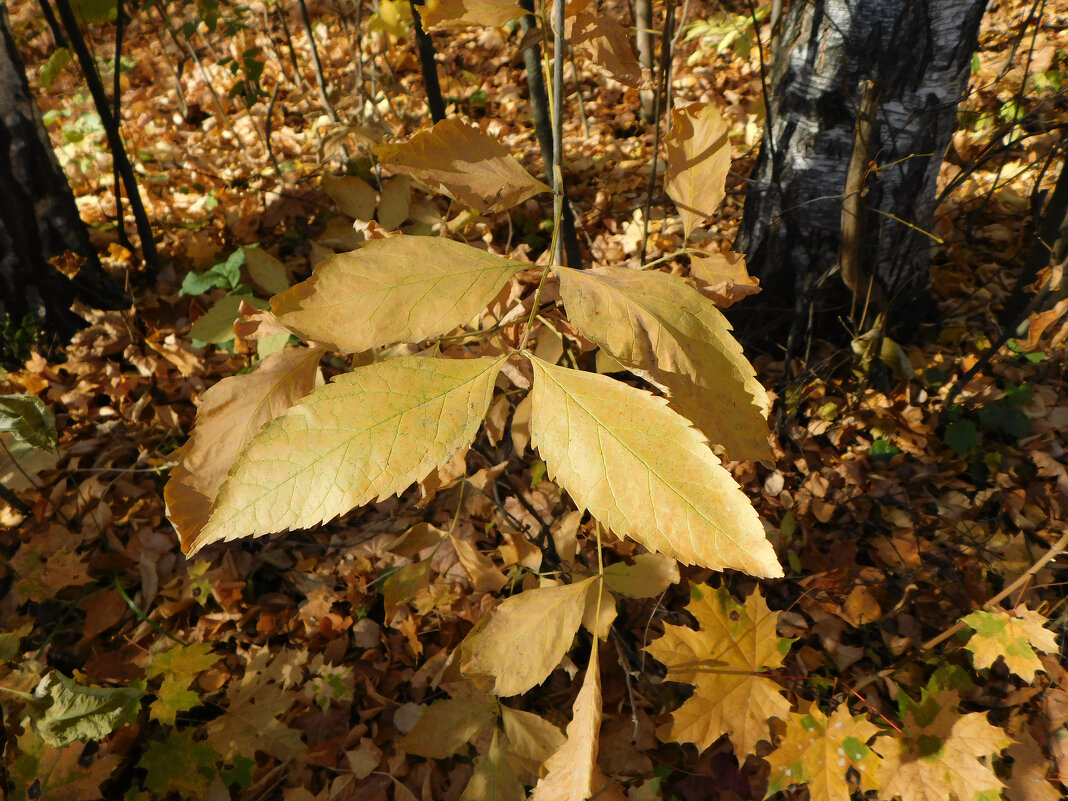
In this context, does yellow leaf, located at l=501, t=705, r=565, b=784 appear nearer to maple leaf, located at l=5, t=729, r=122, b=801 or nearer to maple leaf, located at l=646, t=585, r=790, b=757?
maple leaf, located at l=646, t=585, r=790, b=757

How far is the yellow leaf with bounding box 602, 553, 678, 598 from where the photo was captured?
3.72 feet

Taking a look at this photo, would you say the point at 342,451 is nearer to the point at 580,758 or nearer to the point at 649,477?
the point at 649,477

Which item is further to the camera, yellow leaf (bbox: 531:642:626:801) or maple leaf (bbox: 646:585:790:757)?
maple leaf (bbox: 646:585:790:757)

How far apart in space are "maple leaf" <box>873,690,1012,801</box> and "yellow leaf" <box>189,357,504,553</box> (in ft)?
3.81

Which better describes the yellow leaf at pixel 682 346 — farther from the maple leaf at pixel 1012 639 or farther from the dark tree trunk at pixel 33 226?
the dark tree trunk at pixel 33 226

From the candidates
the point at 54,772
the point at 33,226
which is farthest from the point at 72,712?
the point at 33,226

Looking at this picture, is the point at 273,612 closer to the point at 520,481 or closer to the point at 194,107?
the point at 520,481

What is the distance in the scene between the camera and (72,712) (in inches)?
37.2

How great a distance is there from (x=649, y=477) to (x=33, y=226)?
96.6 inches

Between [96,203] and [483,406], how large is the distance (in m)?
3.23

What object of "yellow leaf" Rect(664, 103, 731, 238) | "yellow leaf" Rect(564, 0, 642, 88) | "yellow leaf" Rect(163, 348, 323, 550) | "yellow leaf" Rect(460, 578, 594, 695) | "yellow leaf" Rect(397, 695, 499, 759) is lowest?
"yellow leaf" Rect(397, 695, 499, 759)

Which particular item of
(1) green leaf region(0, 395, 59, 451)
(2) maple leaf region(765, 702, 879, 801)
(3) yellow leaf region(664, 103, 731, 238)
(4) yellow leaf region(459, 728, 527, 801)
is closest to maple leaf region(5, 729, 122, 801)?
(1) green leaf region(0, 395, 59, 451)

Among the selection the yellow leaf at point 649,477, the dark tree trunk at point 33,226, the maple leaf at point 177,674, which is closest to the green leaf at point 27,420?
the maple leaf at point 177,674

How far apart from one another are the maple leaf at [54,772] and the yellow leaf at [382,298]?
1189 mm
